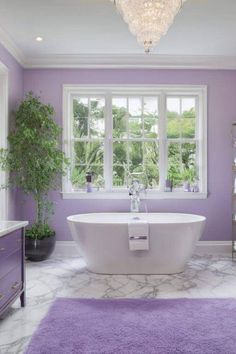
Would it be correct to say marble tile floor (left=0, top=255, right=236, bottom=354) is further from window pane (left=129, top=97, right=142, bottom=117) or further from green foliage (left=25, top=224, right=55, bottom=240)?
window pane (left=129, top=97, right=142, bottom=117)

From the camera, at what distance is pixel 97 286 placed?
11.1 ft

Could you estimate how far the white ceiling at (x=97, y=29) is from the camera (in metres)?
3.18

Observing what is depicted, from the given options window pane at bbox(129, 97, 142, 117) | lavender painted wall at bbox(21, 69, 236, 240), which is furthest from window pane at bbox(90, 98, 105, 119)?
window pane at bbox(129, 97, 142, 117)

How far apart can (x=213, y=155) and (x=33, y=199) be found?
2712 mm

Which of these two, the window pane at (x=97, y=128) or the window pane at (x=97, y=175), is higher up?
the window pane at (x=97, y=128)

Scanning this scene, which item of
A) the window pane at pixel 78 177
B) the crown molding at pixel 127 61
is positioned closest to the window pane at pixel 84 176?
the window pane at pixel 78 177

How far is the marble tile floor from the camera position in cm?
265

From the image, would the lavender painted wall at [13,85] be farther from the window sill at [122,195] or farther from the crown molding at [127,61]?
the window sill at [122,195]

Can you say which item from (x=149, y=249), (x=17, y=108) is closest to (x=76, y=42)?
(x=17, y=108)

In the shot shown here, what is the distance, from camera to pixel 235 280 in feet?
11.7

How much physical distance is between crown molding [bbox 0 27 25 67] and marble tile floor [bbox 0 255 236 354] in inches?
108

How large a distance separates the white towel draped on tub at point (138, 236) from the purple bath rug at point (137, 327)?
2.30 feet

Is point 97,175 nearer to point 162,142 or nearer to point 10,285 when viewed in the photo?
point 162,142

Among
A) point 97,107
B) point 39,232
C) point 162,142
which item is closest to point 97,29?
point 97,107
